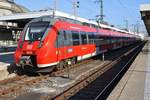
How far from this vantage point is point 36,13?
5147cm

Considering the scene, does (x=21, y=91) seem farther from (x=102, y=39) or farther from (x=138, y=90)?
(x=102, y=39)

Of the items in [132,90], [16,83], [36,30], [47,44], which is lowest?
[16,83]

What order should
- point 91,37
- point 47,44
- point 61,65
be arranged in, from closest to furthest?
point 47,44 → point 61,65 → point 91,37

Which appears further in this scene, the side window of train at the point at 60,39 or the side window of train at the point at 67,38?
the side window of train at the point at 67,38

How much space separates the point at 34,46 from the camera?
14758 mm

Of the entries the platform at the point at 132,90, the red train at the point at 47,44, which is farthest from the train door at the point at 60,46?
the platform at the point at 132,90

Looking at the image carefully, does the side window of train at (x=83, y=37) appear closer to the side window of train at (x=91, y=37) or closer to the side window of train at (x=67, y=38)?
the side window of train at (x=91, y=37)

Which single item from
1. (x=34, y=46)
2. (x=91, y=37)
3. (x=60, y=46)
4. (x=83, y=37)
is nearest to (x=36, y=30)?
(x=34, y=46)

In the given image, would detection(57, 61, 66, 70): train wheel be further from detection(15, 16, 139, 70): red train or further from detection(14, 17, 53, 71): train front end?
detection(14, 17, 53, 71): train front end

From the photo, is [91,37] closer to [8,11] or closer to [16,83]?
[16,83]

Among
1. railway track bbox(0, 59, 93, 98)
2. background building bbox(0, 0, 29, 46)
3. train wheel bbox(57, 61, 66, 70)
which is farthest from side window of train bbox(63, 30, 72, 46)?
background building bbox(0, 0, 29, 46)

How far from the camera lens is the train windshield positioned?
15.1m

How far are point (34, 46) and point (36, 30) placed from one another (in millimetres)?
1021

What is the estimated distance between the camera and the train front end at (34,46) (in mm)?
14523
